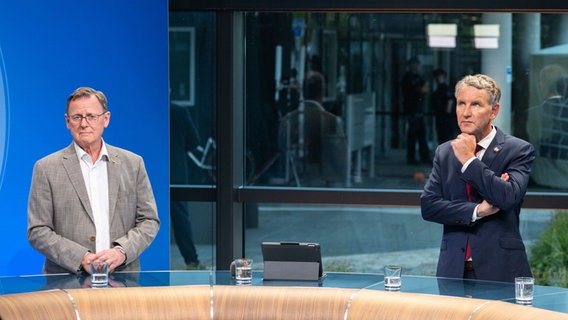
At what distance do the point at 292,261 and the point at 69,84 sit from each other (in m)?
2.34

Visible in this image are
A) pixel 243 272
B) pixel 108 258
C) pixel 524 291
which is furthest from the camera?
pixel 108 258

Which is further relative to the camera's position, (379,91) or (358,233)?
(358,233)

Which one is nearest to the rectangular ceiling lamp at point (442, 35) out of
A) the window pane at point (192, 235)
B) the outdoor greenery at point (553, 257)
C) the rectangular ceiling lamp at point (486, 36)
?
the rectangular ceiling lamp at point (486, 36)

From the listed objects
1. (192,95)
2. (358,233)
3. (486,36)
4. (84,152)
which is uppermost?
(486,36)

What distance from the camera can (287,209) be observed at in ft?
23.3

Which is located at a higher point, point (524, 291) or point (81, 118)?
point (81, 118)

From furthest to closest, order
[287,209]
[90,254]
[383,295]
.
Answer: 1. [287,209]
2. [90,254]
3. [383,295]

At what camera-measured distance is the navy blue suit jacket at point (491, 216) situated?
4137 millimetres

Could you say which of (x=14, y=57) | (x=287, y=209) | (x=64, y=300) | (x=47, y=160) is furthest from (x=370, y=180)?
(x=64, y=300)

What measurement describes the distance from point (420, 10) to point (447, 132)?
917 mm

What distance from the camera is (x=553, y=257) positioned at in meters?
6.98

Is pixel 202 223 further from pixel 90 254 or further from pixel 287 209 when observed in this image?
pixel 90 254

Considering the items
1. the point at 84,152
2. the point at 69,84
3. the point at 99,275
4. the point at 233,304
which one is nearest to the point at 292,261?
the point at 233,304

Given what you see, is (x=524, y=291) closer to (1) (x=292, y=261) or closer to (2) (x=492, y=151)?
(1) (x=292, y=261)
